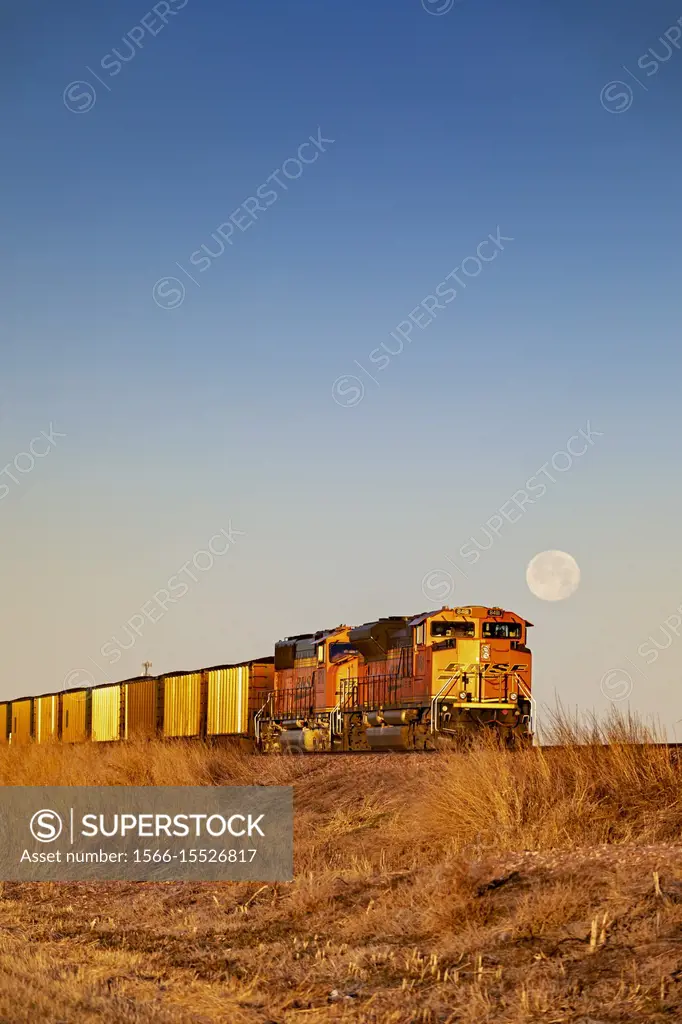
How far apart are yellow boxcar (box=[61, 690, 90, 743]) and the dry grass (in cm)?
2864

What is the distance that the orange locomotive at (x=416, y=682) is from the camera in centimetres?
2614

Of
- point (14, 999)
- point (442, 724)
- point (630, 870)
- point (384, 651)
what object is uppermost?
point (384, 651)

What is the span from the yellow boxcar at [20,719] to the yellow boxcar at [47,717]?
822 millimetres

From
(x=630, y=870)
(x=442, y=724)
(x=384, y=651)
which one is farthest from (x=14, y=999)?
(x=384, y=651)

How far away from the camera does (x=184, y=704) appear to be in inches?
1534

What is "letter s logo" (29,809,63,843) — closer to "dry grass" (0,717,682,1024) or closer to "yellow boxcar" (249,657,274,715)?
"dry grass" (0,717,682,1024)

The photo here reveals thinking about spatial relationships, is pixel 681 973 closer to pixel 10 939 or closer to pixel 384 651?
pixel 10 939

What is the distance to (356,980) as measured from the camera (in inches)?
373

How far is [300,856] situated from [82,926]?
297cm

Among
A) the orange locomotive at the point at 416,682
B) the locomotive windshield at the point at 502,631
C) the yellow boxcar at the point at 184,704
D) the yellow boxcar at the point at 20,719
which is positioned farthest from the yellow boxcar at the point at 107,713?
the locomotive windshield at the point at 502,631

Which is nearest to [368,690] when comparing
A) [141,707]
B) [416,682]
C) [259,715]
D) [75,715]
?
[416,682]

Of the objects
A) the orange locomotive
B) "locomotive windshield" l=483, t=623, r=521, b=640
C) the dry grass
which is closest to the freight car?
the orange locomotive

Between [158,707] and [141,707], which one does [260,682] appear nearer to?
[158,707]

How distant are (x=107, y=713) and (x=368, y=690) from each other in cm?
1737
